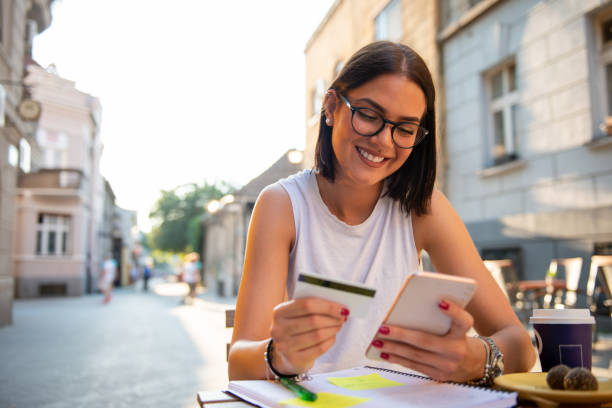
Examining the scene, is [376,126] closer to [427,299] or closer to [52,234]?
[427,299]

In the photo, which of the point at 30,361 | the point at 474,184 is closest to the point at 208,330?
the point at 30,361

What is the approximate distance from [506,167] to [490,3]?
2.87 metres

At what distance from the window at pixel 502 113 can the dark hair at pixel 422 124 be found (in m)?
7.24

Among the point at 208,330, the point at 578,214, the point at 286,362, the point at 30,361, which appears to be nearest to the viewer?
the point at 286,362

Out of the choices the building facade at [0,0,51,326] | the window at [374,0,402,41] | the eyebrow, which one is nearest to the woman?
the eyebrow

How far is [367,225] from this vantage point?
1724mm

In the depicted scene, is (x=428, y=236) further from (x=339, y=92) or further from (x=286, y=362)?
(x=286, y=362)

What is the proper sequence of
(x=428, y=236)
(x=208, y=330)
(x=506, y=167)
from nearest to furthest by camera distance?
(x=428, y=236), (x=506, y=167), (x=208, y=330)

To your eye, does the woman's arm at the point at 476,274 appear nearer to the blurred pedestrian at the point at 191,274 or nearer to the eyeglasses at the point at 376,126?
the eyeglasses at the point at 376,126

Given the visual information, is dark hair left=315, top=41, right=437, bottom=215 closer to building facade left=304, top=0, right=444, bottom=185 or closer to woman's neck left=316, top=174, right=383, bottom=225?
woman's neck left=316, top=174, right=383, bottom=225

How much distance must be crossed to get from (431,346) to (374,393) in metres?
0.15

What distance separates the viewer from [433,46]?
10.4 m

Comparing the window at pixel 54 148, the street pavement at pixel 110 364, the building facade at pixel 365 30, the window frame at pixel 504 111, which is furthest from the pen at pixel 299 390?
the window at pixel 54 148

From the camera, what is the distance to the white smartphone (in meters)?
0.93
